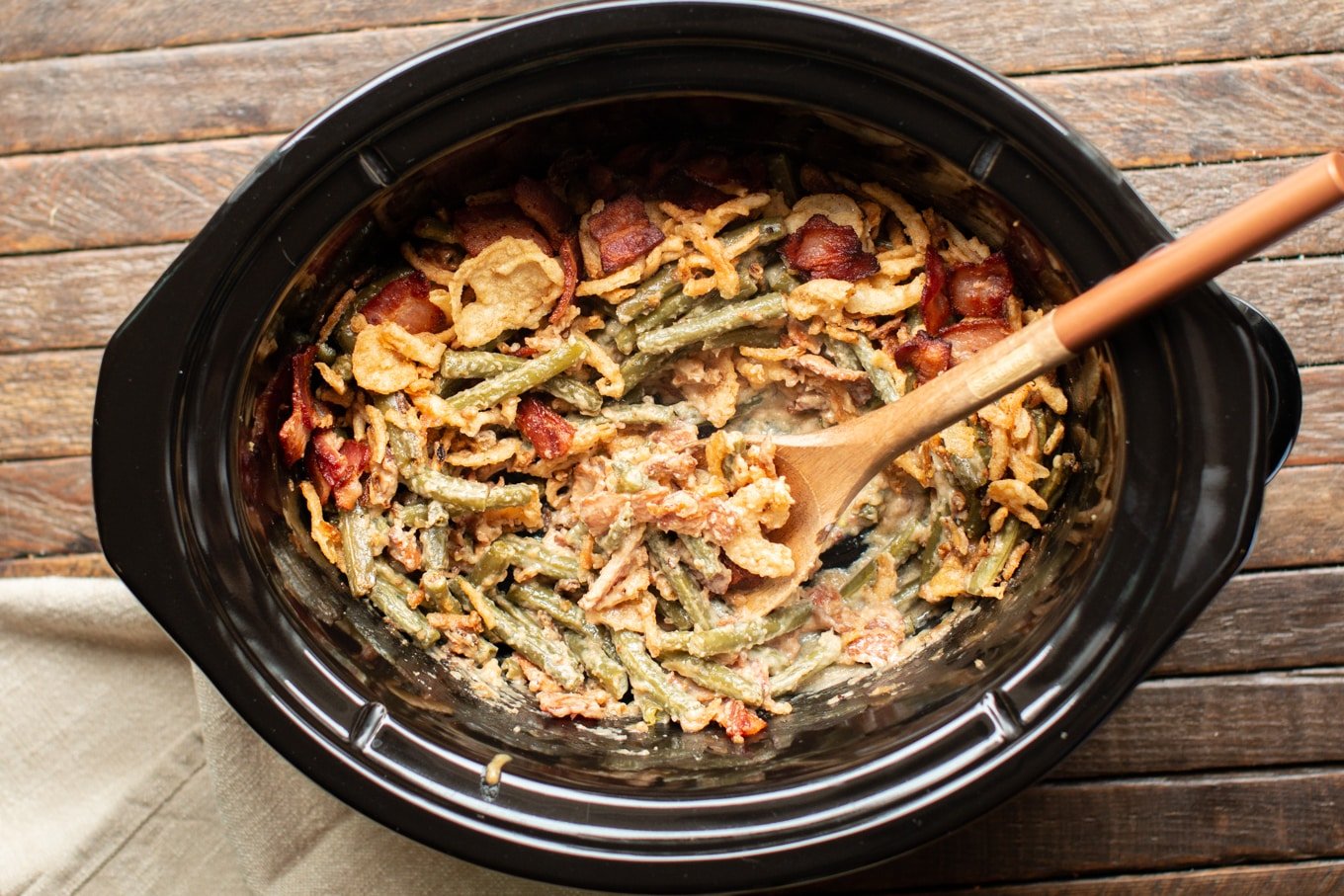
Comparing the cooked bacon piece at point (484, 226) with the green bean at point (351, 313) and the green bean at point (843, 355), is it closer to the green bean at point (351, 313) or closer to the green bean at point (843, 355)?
the green bean at point (351, 313)

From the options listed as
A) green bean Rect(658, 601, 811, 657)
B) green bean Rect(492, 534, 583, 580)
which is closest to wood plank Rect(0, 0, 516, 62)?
green bean Rect(492, 534, 583, 580)

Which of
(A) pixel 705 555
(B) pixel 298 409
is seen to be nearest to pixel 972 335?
(A) pixel 705 555

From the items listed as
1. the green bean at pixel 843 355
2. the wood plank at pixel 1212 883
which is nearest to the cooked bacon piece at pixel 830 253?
the green bean at pixel 843 355

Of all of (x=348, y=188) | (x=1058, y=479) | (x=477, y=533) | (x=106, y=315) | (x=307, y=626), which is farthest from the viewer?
(x=106, y=315)

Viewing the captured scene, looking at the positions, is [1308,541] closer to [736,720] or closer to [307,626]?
[736,720]

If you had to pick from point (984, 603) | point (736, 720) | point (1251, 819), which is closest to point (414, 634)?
point (736, 720)

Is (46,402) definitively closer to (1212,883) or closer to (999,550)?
(999,550)

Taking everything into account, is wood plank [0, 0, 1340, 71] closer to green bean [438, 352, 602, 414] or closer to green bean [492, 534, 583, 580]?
green bean [438, 352, 602, 414]
